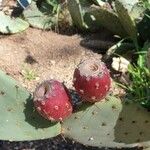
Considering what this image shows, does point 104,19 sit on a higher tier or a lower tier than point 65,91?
lower

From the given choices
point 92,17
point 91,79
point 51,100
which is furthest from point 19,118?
point 92,17

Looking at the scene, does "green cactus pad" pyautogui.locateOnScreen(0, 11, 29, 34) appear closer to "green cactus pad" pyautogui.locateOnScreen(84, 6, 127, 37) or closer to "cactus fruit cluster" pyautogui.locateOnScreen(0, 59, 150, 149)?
"green cactus pad" pyautogui.locateOnScreen(84, 6, 127, 37)

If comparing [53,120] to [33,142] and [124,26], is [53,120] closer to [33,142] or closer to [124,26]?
[33,142]

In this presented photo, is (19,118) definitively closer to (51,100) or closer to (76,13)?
(51,100)

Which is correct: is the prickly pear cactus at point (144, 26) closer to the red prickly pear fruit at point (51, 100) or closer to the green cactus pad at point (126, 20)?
the green cactus pad at point (126, 20)

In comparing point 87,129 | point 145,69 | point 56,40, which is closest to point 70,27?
point 56,40

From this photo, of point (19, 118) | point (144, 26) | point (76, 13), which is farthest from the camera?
point (76, 13)

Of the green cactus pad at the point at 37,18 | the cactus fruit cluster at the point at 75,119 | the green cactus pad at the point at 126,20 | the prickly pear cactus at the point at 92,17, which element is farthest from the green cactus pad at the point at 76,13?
the cactus fruit cluster at the point at 75,119
